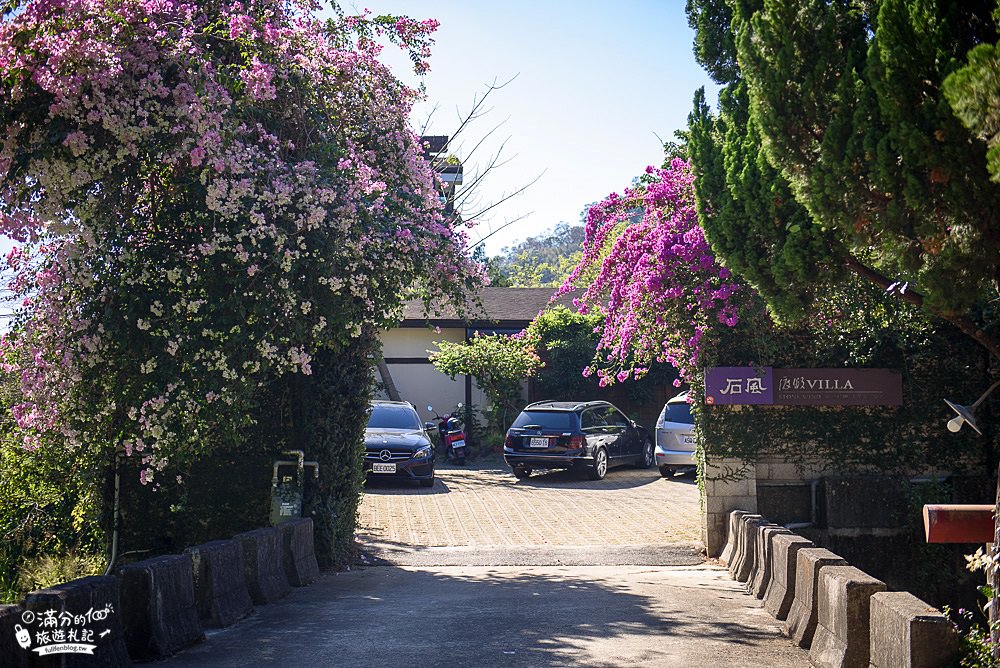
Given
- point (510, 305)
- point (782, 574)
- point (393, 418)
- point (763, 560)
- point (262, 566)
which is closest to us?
point (782, 574)

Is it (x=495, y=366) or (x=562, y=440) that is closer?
(x=562, y=440)

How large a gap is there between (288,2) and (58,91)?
2.73 metres

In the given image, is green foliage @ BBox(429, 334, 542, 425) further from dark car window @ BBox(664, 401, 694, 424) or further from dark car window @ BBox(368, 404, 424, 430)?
dark car window @ BBox(664, 401, 694, 424)

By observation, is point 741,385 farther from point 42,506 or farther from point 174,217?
point 42,506

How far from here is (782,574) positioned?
8172 mm

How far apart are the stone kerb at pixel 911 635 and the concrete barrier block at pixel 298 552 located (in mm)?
5928

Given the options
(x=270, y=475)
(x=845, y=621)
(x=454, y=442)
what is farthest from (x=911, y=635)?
(x=454, y=442)

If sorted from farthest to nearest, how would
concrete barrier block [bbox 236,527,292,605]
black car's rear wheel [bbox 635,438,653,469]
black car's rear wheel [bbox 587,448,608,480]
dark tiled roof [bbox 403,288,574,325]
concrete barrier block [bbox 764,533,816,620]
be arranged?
dark tiled roof [bbox 403,288,574,325]
black car's rear wheel [bbox 635,438,653,469]
black car's rear wheel [bbox 587,448,608,480]
concrete barrier block [bbox 236,527,292,605]
concrete barrier block [bbox 764,533,816,620]

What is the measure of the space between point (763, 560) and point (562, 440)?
10783 millimetres


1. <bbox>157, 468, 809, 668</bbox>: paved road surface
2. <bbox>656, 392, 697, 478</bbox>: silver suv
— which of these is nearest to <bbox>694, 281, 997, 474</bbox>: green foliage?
<bbox>157, 468, 809, 668</bbox>: paved road surface

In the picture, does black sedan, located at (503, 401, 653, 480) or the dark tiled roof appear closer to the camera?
black sedan, located at (503, 401, 653, 480)

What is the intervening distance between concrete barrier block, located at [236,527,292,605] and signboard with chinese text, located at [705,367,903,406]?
533cm

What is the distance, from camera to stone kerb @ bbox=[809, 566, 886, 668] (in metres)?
6.17

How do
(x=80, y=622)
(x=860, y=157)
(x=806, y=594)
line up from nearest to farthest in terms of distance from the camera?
(x=80, y=622), (x=860, y=157), (x=806, y=594)
